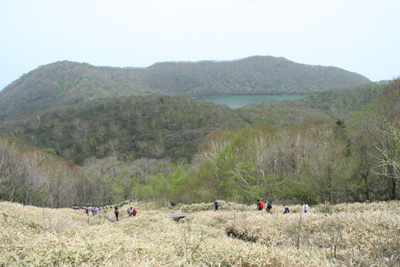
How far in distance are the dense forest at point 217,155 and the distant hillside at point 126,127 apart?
46cm

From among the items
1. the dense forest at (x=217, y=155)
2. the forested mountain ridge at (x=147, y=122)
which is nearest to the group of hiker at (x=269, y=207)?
the dense forest at (x=217, y=155)

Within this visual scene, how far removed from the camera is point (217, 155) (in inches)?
1201

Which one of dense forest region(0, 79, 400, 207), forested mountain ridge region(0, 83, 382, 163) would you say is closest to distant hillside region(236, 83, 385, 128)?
forested mountain ridge region(0, 83, 382, 163)

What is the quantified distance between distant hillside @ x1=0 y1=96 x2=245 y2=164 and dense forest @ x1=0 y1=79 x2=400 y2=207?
458mm

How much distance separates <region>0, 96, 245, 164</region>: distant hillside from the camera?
8458 cm

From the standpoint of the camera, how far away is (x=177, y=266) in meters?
3.93

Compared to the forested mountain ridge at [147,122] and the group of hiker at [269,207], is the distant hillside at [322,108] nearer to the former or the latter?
the forested mountain ridge at [147,122]

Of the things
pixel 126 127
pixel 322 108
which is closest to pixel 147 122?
pixel 126 127

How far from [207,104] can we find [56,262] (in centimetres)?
10708

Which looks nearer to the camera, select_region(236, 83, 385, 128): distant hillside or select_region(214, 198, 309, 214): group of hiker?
select_region(214, 198, 309, 214): group of hiker

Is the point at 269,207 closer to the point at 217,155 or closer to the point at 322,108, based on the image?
the point at 217,155

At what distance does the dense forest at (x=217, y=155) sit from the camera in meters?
17.8

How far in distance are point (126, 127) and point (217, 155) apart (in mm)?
76926

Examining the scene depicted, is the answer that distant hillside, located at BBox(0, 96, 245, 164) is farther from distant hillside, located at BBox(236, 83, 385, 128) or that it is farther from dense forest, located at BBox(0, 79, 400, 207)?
distant hillside, located at BBox(236, 83, 385, 128)
